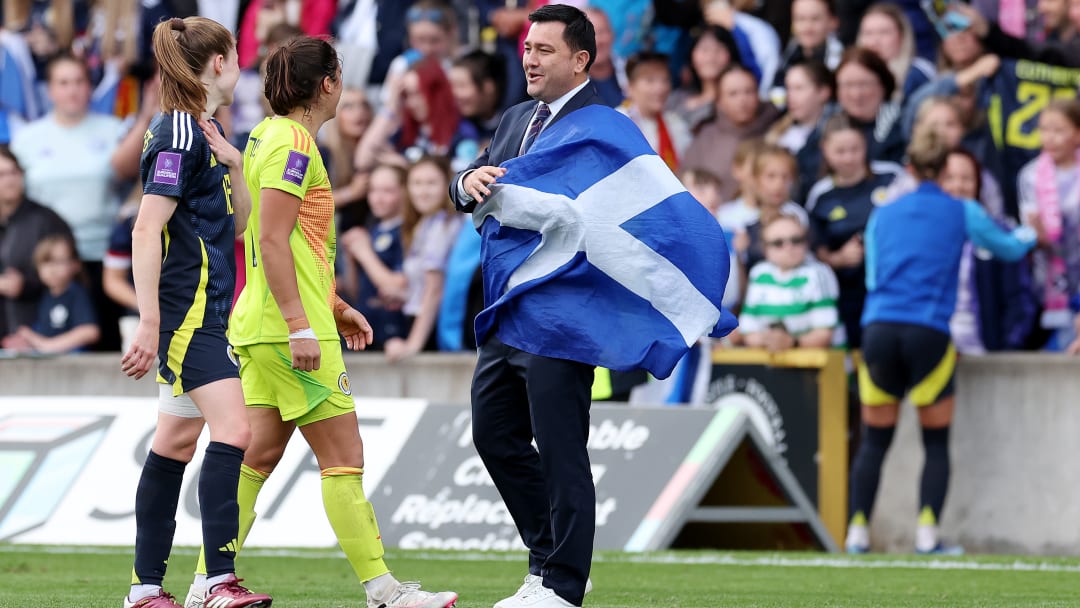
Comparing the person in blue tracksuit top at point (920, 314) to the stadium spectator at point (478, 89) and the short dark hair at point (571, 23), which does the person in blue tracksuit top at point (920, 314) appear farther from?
the short dark hair at point (571, 23)

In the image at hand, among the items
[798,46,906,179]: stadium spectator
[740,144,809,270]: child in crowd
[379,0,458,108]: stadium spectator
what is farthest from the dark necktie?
[379,0,458,108]: stadium spectator

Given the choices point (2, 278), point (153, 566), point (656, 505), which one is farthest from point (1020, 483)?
point (2, 278)

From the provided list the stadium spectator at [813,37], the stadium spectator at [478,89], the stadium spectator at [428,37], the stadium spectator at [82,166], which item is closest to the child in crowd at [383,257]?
the stadium spectator at [478,89]

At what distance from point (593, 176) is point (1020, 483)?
5581mm

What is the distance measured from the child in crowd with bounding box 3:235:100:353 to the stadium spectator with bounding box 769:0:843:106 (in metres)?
5.21

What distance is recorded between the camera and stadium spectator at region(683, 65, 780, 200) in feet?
39.6

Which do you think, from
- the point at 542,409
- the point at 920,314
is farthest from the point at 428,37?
the point at 542,409

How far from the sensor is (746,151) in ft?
38.0

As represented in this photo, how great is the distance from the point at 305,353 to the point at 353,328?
674mm

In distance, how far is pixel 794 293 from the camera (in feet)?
36.1

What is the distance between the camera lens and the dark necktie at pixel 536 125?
618 centimetres

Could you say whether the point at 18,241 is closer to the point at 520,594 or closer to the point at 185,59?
the point at 185,59

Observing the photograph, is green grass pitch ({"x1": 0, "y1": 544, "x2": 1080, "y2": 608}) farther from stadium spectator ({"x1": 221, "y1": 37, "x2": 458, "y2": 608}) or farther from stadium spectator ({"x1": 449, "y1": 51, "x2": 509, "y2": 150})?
stadium spectator ({"x1": 449, "y1": 51, "x2": 509, "y2": 150})

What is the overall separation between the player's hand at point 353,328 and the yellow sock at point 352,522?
58 centimetres
